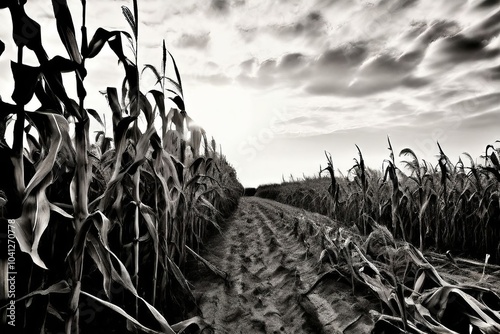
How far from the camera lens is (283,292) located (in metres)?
1.92

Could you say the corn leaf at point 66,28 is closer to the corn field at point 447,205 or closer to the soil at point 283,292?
the soil at point 283,292

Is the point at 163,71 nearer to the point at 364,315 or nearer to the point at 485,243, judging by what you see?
the point at 364,315

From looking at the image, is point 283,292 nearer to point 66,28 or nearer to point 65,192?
point 65,192

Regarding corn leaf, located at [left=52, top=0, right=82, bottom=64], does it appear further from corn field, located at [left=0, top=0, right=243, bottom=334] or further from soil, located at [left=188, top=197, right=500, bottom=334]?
soil, located at [left=188, top=197, right=500, bottom=334]

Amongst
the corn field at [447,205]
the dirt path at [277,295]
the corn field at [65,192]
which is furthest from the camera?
the corn field at [447,205]

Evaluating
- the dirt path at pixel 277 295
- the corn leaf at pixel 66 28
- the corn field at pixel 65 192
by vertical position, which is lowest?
the dirt path at pixel 277 295

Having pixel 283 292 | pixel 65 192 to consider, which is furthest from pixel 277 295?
pixel 65 192

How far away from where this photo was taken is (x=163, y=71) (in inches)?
59.8

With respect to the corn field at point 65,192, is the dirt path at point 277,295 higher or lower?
lower

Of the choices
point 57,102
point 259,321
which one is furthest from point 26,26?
point 259,321

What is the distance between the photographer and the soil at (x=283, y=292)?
1.49 metres

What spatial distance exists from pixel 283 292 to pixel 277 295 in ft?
0.18

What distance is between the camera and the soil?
4.90ft

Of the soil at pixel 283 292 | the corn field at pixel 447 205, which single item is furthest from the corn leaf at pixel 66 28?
the corn field at pixel 447 205
